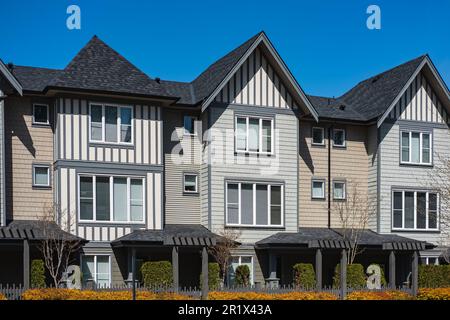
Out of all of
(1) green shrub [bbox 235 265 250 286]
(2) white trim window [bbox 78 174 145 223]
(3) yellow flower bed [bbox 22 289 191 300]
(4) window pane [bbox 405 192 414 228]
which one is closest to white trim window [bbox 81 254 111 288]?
(2) white trim window [bbox 78 174 145 223]

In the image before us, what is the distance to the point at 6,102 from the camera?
30.2m

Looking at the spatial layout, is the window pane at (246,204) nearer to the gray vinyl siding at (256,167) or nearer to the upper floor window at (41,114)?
the gray vinyl siding at (256,167)

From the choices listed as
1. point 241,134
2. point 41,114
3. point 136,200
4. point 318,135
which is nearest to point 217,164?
point 241,134

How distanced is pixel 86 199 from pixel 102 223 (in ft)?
4.08

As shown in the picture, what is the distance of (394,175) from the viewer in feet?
119

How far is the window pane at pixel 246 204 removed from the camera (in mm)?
33000

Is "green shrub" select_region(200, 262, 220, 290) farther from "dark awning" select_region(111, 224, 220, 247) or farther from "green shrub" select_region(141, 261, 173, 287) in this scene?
"green shrub" select_region(141, 261, 173, 287)

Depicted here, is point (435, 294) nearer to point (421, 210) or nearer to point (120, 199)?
point (421, 210)

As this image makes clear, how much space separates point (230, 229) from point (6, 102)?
11.4m

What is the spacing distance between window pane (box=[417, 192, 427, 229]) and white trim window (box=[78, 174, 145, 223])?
1499 cm

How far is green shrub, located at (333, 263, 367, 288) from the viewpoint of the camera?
32812mm

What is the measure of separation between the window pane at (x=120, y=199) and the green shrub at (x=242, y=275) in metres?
5.61
